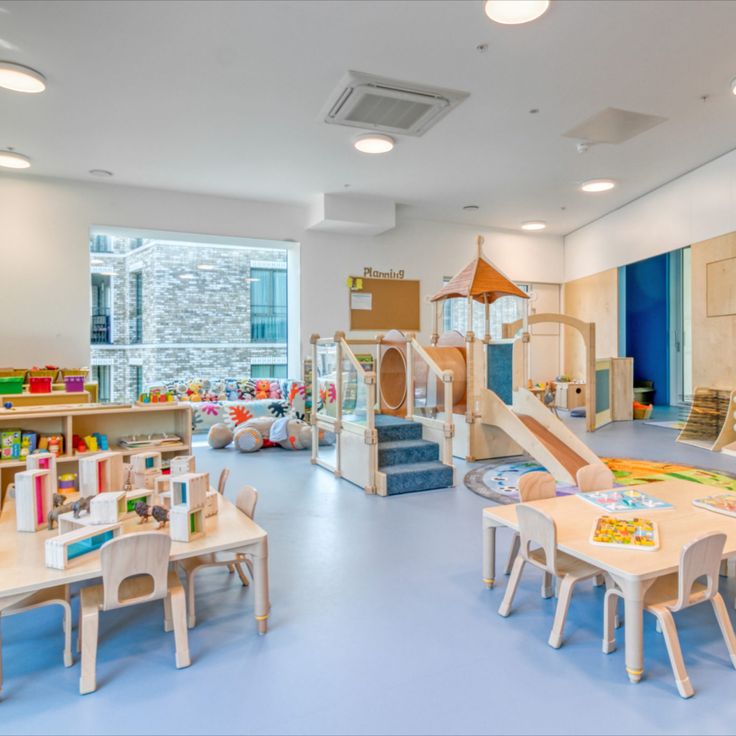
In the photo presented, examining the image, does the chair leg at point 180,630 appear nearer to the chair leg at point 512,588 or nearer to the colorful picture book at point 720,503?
the chair leg at point 512,588

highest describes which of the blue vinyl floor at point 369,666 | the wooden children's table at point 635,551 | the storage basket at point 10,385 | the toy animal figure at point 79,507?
the storage basket at point 10,385

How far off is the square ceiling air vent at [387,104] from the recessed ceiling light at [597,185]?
3.53 meters

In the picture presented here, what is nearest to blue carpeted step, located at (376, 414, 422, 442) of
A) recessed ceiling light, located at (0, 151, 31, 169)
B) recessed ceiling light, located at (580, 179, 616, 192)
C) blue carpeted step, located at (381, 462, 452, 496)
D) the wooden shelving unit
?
blue carpeted step, located at (381, 462, 452, 496)

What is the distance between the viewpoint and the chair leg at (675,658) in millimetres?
2182

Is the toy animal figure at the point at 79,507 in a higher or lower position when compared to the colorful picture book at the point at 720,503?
higher

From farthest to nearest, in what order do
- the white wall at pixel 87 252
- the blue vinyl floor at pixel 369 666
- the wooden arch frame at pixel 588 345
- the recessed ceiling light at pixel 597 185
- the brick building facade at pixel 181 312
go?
the wooden arch frame at pixel 588 345 < the brick building facade at pixel 181 312 < the recessed ceiling light at pixel 597 185 < the white wall at pixel 87 252 < the blue vinyl floor at pixel 369 666

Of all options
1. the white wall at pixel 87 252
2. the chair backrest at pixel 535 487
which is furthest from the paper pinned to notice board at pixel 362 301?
the chair backrest at pixel 535 487

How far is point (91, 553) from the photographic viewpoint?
7.75ft

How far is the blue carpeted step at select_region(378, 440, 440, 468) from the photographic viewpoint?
5593 millimetres

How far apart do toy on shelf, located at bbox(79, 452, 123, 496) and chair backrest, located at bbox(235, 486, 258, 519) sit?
29.0 inches

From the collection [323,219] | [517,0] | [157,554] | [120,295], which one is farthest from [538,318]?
[157,554]

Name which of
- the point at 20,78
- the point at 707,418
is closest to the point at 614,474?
the point at 707,418

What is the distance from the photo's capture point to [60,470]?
12.6ft

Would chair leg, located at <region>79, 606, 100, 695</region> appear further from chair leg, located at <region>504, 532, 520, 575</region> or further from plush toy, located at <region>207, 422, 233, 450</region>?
plush toy, located at <region>207, 422, 233, 450</region>
